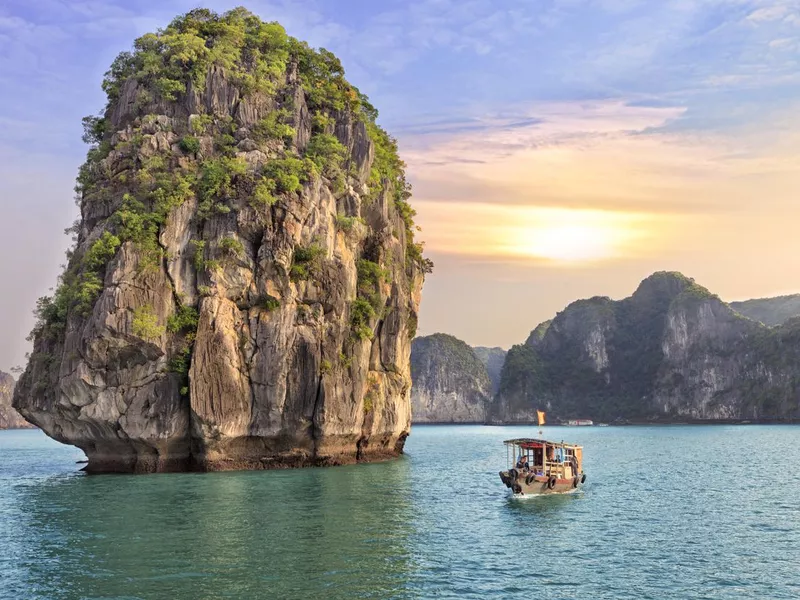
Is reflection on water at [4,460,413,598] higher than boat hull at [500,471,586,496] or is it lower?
lower

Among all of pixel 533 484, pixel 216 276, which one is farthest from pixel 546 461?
pixel 216 276

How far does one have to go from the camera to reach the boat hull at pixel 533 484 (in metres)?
34.5

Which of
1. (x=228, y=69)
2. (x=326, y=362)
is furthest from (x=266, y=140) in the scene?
(x=326, y=362)

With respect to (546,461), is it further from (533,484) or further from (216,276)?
(216,276)

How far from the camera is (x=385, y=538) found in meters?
24.6

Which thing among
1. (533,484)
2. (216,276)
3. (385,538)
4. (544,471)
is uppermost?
(216,276)

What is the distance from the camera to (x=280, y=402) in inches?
1698

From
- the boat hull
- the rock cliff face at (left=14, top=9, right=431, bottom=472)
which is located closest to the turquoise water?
the boat hull

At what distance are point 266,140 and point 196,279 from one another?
1040cm

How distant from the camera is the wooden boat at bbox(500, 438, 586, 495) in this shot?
34.7 meters

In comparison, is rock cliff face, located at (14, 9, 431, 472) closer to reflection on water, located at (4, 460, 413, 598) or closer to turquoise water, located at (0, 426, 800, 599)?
turquoise water, located at (0, 426, 800, 599)

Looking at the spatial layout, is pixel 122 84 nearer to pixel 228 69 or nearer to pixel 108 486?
pixel 228 69

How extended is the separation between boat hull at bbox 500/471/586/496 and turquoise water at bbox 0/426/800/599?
0.80m

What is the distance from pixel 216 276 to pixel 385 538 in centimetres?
2261
